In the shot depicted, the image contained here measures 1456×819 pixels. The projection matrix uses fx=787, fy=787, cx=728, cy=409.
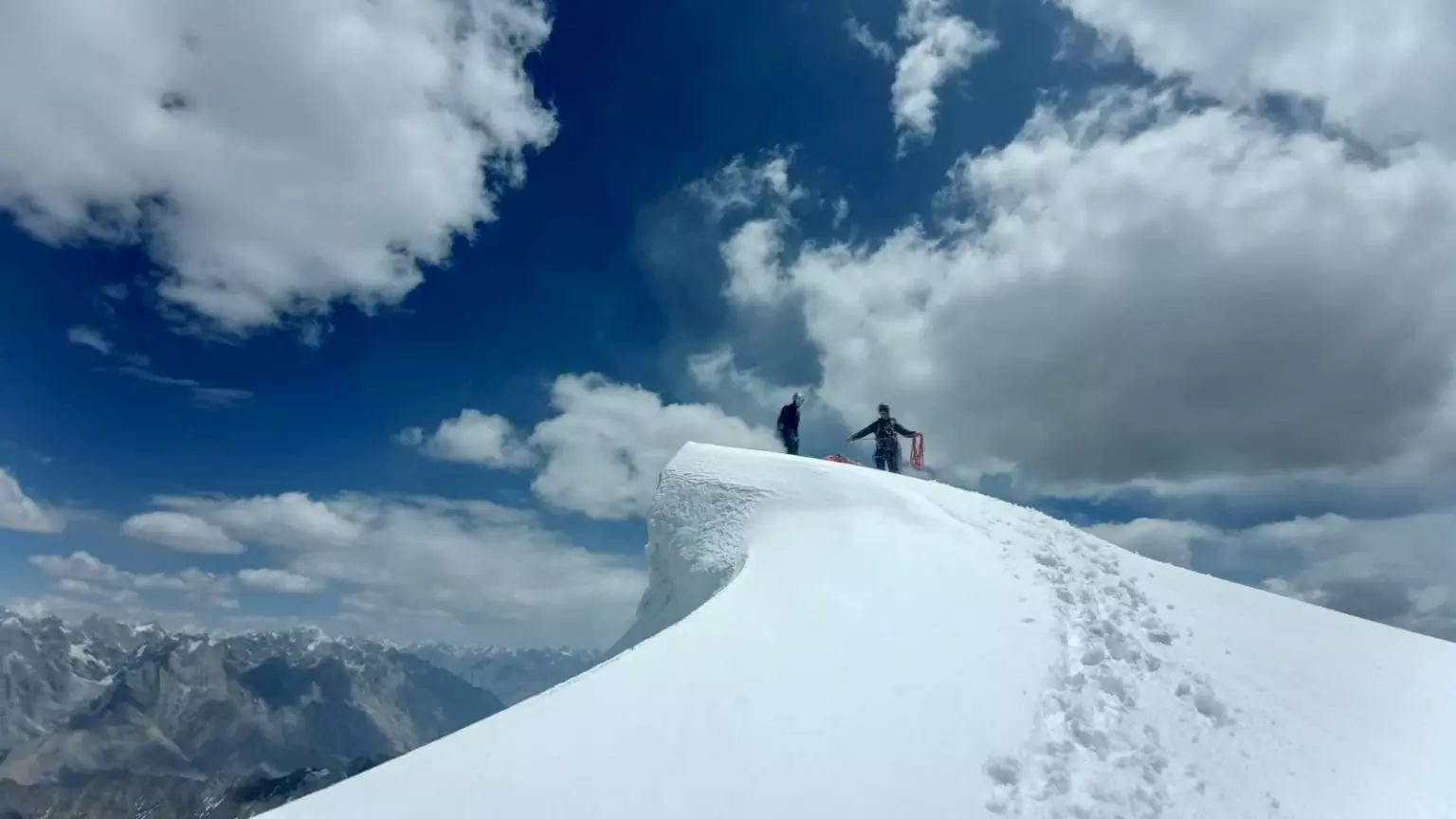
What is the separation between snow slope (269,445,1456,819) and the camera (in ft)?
30.6

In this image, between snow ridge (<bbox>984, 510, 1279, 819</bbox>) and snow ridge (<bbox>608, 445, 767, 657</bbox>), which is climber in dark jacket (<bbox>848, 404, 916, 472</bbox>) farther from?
snow ridge (<bbox>984, 510, 1279, 819</bbox>)

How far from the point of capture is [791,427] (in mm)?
26500

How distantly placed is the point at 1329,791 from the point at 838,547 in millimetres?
8646

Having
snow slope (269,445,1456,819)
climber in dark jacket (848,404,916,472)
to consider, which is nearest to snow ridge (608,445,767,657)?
snow slope (269,445,1456,819)

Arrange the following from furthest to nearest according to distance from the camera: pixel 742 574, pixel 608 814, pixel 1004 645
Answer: pixel 742 574 → pixel 1004 645 → pixel 608 814

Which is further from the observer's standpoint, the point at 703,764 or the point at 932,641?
the point at 932,641

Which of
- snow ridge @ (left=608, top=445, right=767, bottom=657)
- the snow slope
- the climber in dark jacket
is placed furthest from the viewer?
the climber in dark jacket

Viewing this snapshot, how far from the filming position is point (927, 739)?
10.2m

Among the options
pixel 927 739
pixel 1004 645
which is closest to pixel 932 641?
pixel 1004 645

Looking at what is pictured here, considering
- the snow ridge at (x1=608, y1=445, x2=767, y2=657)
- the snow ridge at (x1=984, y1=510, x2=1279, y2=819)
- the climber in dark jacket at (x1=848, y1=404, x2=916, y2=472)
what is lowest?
the snow ridge at (x1=984, y1=510, x2=1279, y2=819)

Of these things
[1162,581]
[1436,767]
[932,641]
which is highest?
[1162,581]

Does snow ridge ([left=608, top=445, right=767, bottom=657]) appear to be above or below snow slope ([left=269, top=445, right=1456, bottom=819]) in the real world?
above

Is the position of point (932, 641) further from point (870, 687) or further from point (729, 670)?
point (729, 670)

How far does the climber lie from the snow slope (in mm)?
9034
